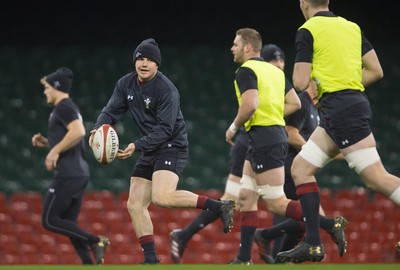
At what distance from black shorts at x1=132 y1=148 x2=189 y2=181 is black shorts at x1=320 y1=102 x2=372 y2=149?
146 centimetres

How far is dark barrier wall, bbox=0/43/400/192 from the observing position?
49.4ft

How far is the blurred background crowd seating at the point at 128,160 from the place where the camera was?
12.5 meters

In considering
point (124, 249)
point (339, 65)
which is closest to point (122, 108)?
point (339, 65)

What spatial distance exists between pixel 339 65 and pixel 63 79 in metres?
3.75

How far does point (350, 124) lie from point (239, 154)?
305 cm

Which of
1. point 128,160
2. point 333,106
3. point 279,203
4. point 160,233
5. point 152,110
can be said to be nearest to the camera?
point 333,106

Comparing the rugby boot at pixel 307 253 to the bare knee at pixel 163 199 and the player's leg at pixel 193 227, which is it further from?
the player's leg at pixel 193 227

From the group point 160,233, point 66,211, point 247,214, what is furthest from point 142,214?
point 160,233

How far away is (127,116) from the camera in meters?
16.0

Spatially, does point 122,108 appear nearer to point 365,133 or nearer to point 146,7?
point 365,133

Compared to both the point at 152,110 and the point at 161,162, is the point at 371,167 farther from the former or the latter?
the point at 152,110

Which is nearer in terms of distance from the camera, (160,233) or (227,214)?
(227,214)

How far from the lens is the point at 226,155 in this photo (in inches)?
606

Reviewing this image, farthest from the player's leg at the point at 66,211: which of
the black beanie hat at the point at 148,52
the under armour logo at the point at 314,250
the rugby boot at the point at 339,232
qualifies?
the under armour logo at the point at 314,250
